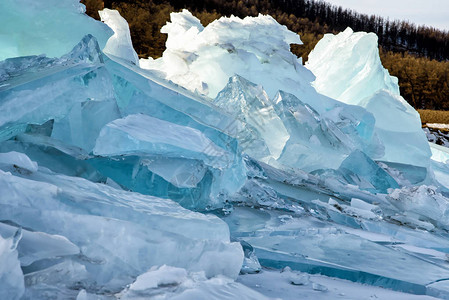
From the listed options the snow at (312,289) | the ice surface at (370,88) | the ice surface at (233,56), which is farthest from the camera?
the ice surface at (370,88)

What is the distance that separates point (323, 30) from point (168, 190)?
24.5 metres

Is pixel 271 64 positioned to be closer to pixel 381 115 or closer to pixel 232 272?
pixel 381 115

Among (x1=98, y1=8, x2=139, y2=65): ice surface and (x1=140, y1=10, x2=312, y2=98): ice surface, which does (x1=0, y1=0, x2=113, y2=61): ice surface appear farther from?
(x1=140, y1=10, x2=312, y2=98): ice surface

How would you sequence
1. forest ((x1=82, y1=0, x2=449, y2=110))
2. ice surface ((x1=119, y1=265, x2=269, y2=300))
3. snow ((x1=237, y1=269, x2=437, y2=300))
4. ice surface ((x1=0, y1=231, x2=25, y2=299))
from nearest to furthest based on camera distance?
ice surface ((x1=0, y1=231, x2=25, y2=299))
ice surface ((x1=119, y1=265, x2=269, y2=300))
snow ((x1=237, y1=269, x2=437, y2=300))
forest ((x1=82, y1=0, x2=449, y2=110))

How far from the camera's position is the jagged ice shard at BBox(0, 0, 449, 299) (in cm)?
89

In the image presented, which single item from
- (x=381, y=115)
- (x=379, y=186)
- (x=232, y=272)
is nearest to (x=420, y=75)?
(x=381, y=115)

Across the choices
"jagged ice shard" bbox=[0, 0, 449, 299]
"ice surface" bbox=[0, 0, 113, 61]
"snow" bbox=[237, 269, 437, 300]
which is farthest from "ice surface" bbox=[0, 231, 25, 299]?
"ice surface" bbox=[0, 0, 113, 61]

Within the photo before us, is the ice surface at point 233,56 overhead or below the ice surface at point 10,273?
below

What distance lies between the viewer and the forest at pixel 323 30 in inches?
523

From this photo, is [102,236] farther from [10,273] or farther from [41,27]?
[41,27]

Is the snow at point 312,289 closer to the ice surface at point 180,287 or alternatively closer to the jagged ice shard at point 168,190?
the jagged ice shard at point 168,190

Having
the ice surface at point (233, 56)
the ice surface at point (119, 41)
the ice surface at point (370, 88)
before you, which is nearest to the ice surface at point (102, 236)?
the ice surface at point (119, 41)

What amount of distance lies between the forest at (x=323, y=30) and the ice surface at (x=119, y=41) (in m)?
7.18

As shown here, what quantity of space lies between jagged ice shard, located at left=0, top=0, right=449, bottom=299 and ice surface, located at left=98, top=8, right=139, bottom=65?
2 centimetres
